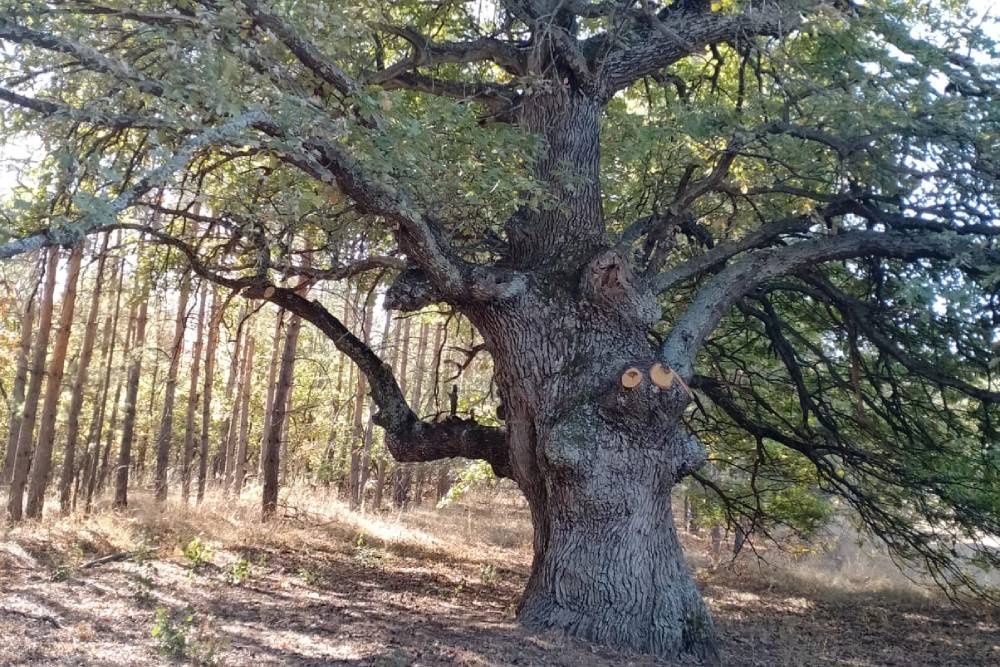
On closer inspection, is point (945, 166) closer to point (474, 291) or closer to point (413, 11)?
point (474, 291)

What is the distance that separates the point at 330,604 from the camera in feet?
23.6

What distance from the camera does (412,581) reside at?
934 centimetres

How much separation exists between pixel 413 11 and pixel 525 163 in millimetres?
3046

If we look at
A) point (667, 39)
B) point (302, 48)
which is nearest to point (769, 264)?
point (667, 39)

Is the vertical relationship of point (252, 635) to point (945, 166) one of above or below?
below

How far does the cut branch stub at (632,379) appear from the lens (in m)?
6.19

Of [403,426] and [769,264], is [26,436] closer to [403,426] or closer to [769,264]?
[403,426]

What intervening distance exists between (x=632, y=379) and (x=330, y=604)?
3558 millimetres

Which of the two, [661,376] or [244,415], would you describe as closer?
[661,376]

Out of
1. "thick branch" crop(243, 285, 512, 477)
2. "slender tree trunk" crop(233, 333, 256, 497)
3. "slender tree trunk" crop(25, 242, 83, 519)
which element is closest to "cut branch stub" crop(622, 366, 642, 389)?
"thick branch" crop(243, 285, 512, 477)

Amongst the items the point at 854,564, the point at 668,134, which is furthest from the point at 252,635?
the point at 854,564

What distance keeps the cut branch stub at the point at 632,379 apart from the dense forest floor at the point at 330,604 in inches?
80.0

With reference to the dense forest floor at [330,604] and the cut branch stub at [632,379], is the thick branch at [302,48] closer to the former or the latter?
the cut branch stub at [632,379]

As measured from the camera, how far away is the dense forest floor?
5.26m
